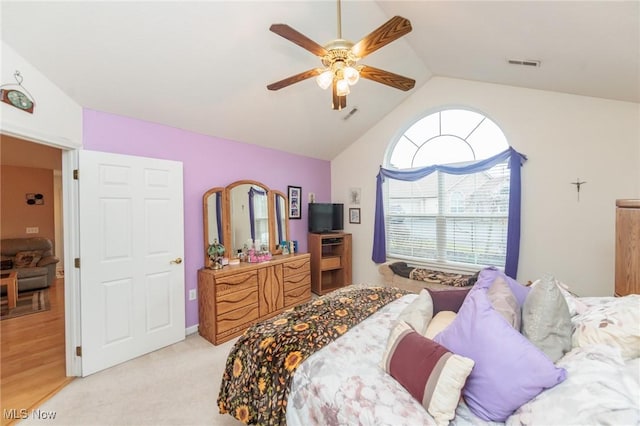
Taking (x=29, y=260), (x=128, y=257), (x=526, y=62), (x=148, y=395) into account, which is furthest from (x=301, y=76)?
(x=29, y=260)

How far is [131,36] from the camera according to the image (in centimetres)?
200

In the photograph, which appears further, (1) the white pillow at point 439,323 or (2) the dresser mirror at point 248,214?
(2) the dresser mirror at point 248,214

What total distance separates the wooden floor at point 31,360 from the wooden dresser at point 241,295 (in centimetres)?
120

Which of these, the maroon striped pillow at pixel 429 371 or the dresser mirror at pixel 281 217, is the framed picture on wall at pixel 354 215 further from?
the maroon striped pillow at pixel 429 371

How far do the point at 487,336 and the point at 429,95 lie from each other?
363 centimetres

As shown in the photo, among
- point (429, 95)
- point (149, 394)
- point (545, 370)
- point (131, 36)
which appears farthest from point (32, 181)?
point (545, 370)

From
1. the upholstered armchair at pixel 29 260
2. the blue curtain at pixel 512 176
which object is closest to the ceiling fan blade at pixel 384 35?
the blue curtain at pixel 512 176

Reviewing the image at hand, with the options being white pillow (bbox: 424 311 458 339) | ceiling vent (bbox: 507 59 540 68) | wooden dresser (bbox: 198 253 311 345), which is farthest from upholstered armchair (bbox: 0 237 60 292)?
ceiling vent (bbox: 507 59 540 68)

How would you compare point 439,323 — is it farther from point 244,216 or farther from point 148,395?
point 244,216

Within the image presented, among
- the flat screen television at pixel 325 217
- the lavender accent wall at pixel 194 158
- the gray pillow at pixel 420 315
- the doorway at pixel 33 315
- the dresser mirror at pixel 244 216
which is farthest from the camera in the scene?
the flat screen television at pixel 325 217

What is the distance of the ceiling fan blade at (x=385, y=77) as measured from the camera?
6.59 ft

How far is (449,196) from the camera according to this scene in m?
3.87

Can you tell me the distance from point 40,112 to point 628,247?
4.03 meters

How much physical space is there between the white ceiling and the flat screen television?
168 centimetres
